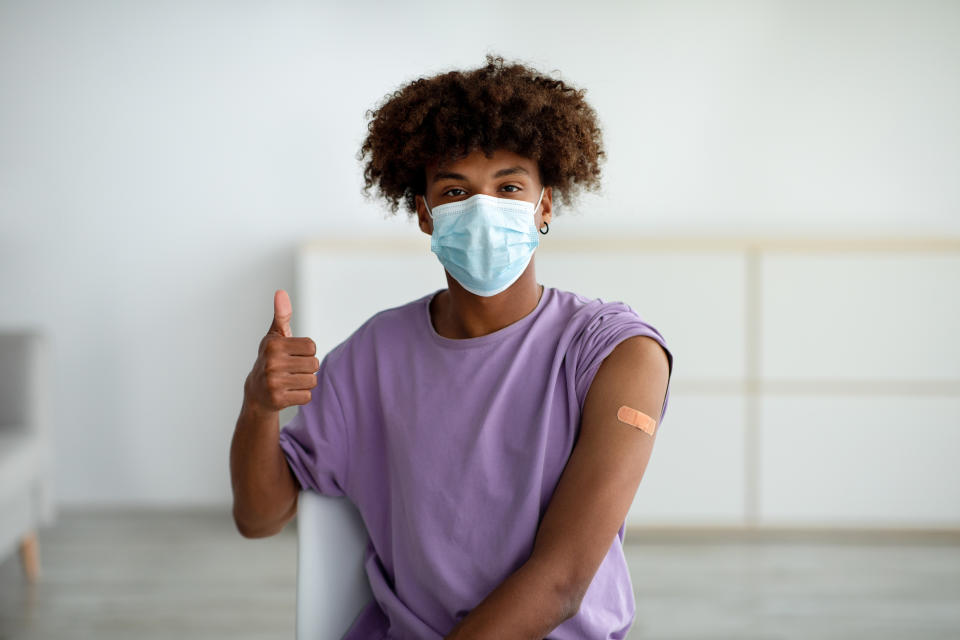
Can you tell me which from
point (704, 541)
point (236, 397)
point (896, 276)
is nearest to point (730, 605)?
point (704, 541)

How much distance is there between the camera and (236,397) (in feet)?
12.2

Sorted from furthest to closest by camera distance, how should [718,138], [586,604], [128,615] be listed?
[718,138]
[128,615]
[586,604]

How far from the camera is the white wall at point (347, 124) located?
3551 mm

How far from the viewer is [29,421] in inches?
119

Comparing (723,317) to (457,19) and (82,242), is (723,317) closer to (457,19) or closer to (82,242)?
(457,19)

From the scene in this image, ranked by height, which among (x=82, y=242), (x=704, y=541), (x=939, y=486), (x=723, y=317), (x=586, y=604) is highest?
(x=82, y=242)

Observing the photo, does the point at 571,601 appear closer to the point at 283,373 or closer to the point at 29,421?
the point at 283,373

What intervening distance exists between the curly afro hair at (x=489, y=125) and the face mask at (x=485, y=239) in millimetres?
77

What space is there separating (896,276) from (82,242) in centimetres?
326

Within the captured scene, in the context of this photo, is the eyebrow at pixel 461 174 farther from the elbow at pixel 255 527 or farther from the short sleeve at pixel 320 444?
the elbow at pixel 255 527

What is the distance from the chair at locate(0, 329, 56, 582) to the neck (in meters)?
2.11

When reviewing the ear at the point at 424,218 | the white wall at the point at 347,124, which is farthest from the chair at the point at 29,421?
the ear at the point at 424,218

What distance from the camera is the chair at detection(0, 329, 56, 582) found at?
9.46ft

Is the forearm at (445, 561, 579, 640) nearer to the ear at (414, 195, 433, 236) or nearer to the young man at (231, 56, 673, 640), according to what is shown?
the young man at (231, 56, 673, 640)
